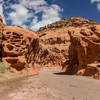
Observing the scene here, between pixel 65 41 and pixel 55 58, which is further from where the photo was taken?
pixel 65 41

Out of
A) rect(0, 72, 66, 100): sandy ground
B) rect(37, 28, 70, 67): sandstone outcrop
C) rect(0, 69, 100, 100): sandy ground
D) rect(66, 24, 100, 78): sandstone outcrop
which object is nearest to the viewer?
rect(0, 72, 66, 100): sandy ground

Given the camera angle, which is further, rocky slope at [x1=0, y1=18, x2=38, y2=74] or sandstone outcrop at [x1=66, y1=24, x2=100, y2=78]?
sandstone outcrop at [x1=66, y1=24, x2=100, y2=78]

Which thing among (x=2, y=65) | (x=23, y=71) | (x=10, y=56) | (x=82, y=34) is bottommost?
(x=23, y=71)

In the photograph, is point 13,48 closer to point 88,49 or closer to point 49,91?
point 88,49

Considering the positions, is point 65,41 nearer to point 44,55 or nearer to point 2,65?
point 44,55

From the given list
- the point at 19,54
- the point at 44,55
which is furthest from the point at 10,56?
the point at 44,55

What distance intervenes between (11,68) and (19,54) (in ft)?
10.6

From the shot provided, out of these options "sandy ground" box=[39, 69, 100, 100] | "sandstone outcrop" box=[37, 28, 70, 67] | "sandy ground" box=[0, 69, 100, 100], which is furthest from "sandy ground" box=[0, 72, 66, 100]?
"sandstone outcrop" box=[37, 28, 70, 67]

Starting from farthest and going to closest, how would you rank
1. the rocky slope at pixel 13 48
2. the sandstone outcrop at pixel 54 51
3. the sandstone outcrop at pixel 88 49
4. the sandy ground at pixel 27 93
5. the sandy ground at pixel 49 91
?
the sandstone outcrop at pixel 54 51 < the sandstone outcrop at pixel 88 49 < the rocky slope at pixel 13 48 < the sandy ground at pixel 49 91 < the sandy ground at pixel 27 93

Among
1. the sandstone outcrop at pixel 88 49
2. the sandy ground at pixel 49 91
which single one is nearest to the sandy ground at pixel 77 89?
the sandy ground at pixel 49 91

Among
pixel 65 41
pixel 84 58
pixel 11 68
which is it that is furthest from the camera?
pixel 65 41

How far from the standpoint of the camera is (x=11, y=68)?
19906mm

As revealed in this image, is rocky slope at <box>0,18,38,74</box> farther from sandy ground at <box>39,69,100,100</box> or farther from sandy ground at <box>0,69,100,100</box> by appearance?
sandy ground at <box>39,69,100,100</box>

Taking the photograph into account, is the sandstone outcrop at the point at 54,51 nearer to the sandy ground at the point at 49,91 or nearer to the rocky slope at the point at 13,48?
the rocky slope at the point at 13,48
